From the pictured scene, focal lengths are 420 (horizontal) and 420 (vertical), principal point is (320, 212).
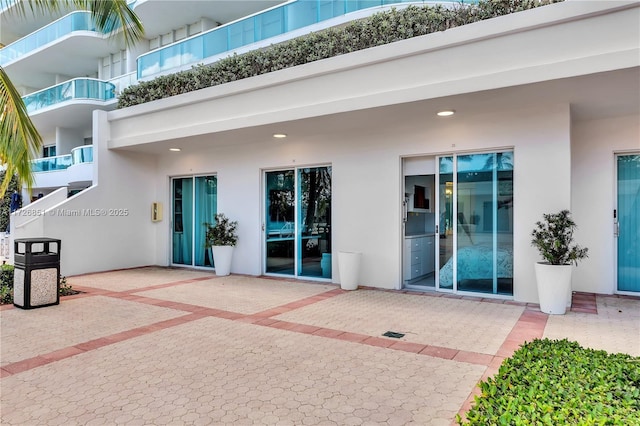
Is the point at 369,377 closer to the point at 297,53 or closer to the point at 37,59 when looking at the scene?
the point at 297,53

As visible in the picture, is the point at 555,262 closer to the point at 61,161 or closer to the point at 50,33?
the point at 61,161

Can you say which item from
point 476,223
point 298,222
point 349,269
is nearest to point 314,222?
point 298,222

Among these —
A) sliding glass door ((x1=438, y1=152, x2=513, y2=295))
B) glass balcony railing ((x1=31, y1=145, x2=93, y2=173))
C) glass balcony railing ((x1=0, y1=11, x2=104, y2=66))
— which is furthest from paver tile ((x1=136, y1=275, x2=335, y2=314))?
glass balcony railing ((x1=0, y1=11, x2=104, y2=66))

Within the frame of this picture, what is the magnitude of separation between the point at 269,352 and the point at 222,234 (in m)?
5.85

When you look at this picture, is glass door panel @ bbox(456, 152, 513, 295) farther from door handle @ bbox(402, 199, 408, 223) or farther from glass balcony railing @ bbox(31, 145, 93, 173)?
glass balcony railing @ bbox(31, 145, 93, 173)

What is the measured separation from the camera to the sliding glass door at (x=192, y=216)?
11.2 m

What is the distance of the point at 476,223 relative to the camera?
7535 mm

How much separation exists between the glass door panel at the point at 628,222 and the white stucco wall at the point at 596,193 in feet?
0.53

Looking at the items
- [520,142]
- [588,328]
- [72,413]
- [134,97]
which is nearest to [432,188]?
[520,142]

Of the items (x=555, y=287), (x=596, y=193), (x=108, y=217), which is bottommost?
(x=555, y=287)

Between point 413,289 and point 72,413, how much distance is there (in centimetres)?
620

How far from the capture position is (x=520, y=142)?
7.05m

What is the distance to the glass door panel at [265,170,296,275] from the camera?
969 centimetres

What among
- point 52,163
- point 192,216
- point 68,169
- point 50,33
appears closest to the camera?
point 192,216
